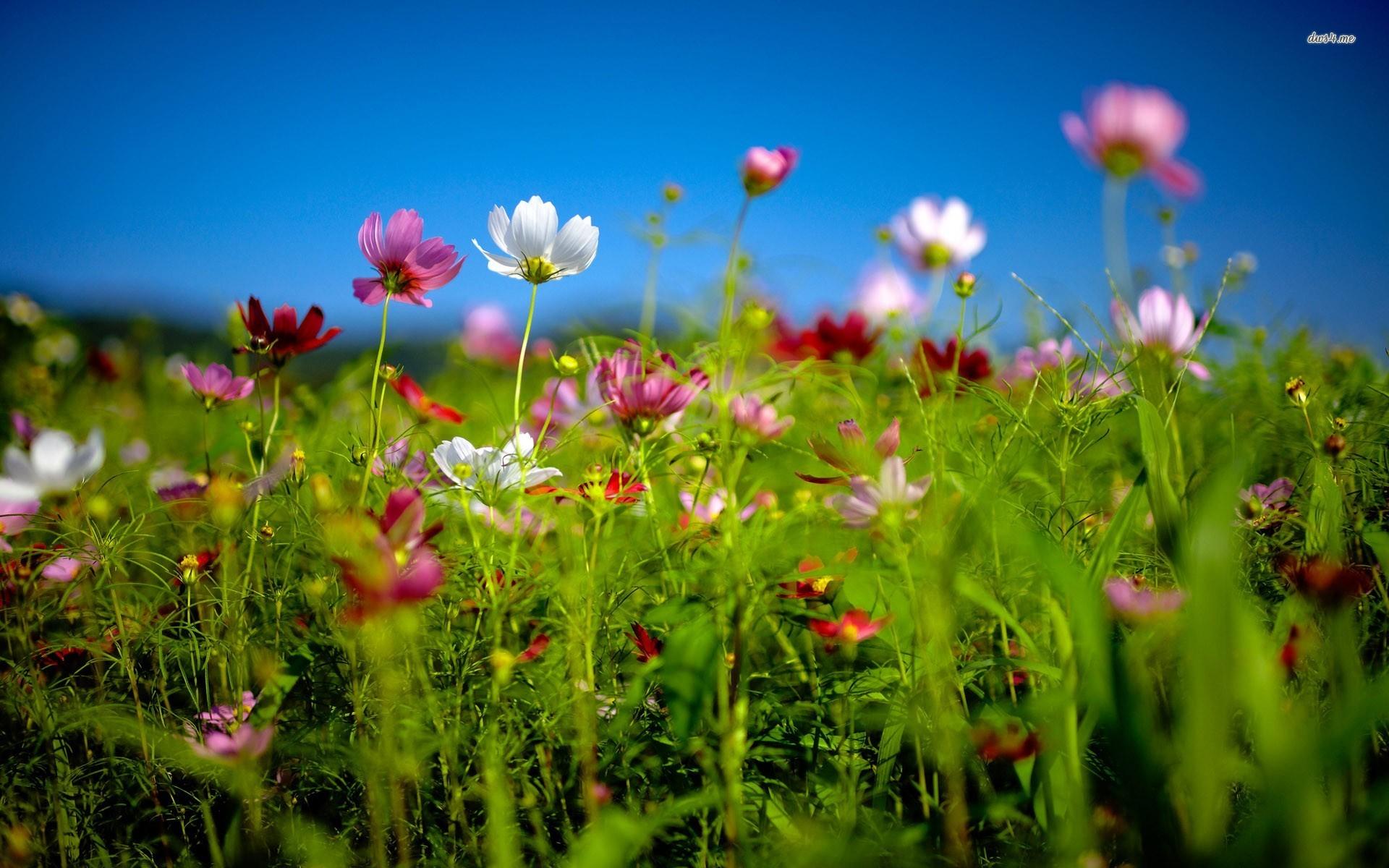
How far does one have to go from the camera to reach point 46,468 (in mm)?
875

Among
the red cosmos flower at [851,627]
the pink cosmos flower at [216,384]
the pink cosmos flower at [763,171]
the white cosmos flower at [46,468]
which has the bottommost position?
the red cosmos flower at [851,627]

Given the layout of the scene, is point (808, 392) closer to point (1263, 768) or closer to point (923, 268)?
point (923, 268)

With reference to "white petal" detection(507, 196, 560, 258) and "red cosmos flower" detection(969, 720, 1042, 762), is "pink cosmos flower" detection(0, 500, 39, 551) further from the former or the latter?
"red cosmos flower" detection(969, 720, 1042, 762)

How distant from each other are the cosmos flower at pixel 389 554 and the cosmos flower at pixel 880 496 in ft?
1.02

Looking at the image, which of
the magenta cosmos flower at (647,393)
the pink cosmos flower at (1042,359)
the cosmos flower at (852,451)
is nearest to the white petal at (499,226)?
the magenta cosmos flower at (647,393)

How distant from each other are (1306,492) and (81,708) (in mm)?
1198

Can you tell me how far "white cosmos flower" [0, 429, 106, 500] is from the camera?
87 centimetres

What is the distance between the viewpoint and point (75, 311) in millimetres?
3119

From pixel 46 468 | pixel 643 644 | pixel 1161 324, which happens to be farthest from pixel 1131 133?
pixel 46 468

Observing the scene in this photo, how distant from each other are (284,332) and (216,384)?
0.16m

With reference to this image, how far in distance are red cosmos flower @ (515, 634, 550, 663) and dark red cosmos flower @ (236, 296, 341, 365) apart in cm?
38

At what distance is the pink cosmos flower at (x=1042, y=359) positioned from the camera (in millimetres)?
858

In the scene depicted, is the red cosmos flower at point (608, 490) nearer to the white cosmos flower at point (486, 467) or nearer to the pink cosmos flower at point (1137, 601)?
the white cosmos flower at point (486, 467)

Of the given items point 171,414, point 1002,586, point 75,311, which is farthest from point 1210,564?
point 75,311
